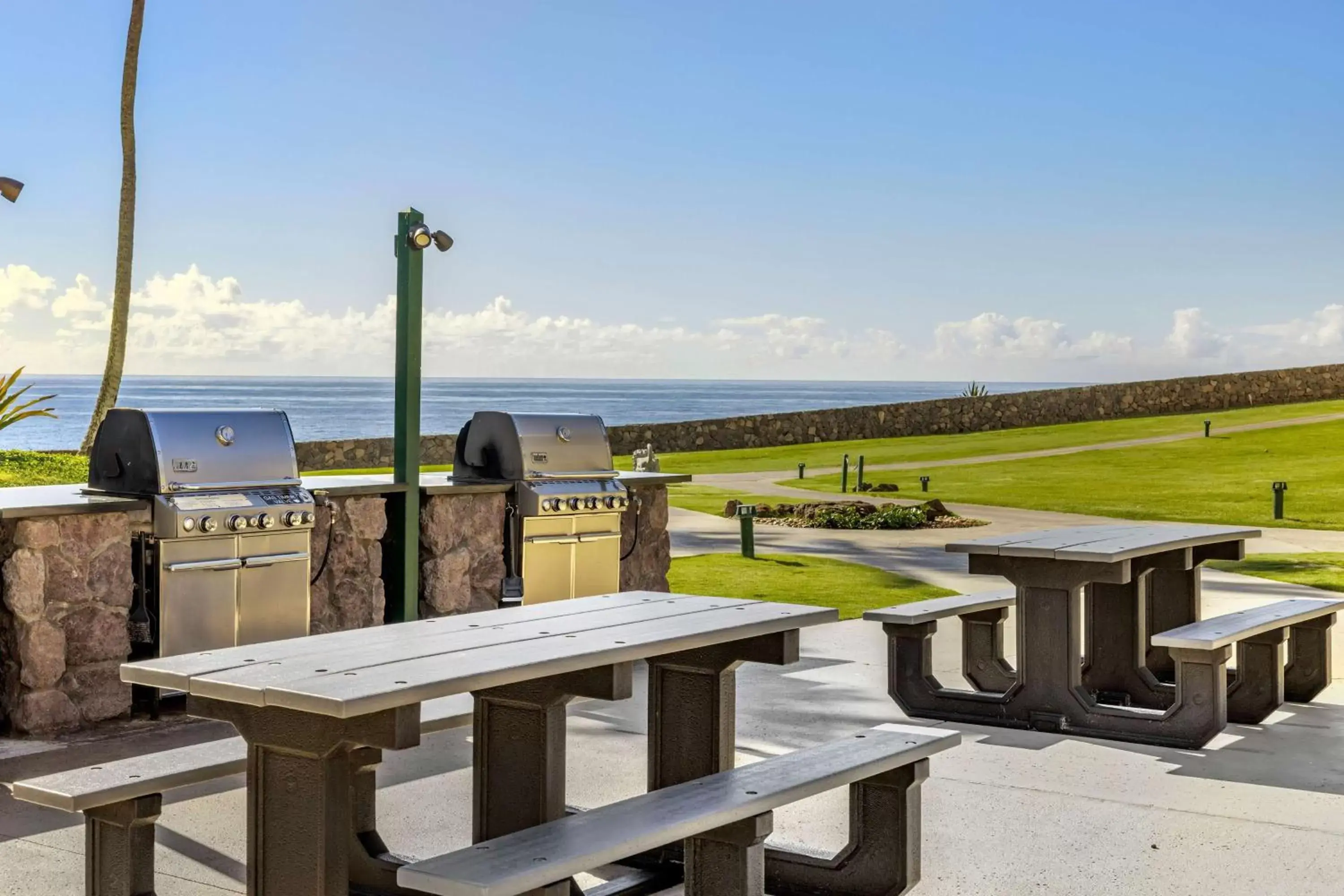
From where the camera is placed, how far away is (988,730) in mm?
6328

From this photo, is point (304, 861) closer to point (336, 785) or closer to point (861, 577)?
point (336, 785)

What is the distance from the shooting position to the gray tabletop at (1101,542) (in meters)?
5.95

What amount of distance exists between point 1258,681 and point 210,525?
199 inches

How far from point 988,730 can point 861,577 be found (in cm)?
586

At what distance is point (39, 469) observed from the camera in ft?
56.9

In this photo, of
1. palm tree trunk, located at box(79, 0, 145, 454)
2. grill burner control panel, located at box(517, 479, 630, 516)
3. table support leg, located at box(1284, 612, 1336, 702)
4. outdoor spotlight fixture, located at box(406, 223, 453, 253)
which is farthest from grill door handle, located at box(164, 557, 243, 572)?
palm tree trunk, located at box(79, 0, 145, 454)

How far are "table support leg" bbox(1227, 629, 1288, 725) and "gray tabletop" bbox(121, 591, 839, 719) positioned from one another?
3.12m

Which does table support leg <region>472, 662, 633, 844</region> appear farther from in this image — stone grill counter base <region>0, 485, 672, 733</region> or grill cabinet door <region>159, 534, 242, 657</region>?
stone grill counter base <region>0, 485, 672, 733</region>

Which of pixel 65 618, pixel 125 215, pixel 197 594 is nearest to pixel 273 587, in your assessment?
pixel 197 594

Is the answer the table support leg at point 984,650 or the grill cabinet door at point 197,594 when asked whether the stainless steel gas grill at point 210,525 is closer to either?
the grill cabinet door at point 197,594

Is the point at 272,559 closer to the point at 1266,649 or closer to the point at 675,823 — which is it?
the point at 675,823

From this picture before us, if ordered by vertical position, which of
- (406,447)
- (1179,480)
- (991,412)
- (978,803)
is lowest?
(1179,480)

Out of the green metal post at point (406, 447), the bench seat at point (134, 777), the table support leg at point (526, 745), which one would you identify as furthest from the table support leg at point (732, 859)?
the green metal post at point (406, 447)

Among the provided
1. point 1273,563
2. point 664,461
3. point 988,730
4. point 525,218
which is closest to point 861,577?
point 1273,563
